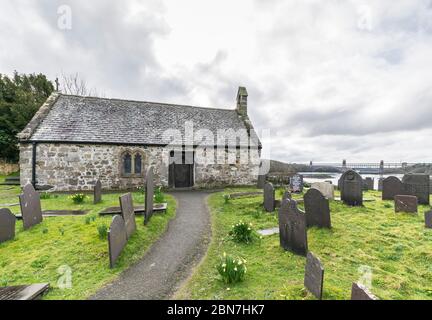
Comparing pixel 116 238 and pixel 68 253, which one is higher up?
pixel 116 238

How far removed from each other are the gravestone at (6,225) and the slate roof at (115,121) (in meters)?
9.05

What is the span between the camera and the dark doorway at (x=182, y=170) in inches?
648

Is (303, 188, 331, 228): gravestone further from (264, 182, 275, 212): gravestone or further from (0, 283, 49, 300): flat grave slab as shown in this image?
(0, 283, 49, 300): flat grave slab

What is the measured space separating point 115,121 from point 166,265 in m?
14.1

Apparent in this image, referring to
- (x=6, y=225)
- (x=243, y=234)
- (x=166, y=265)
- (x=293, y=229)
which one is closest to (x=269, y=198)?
(x=243, y=234)

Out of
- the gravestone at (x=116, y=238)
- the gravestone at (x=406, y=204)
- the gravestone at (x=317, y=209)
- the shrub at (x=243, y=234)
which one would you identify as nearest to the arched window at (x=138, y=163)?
the gravestone at (x=116, y=238)

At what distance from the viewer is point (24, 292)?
138 inches

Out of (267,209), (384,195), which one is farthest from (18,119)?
(384,195)

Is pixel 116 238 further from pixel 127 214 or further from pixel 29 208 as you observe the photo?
pixel 29 208

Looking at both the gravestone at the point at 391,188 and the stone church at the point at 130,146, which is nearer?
the gravestone at the point at 391,188

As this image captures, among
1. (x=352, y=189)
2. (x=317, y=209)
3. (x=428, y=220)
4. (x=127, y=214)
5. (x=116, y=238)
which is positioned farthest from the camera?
(x=352, y=189)

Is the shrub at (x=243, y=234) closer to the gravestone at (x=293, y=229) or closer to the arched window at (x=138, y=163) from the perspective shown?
the gravestone at (x=293, y=229)
